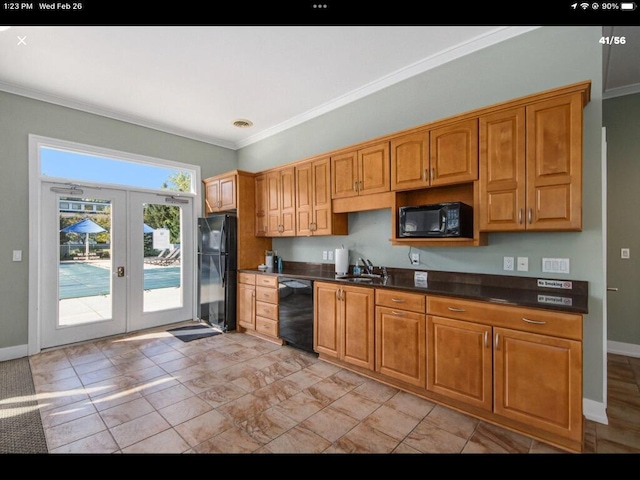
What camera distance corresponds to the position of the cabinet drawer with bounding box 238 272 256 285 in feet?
13.6

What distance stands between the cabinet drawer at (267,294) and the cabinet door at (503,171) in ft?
8.00

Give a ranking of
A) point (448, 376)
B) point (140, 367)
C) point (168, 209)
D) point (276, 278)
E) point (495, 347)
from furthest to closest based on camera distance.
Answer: point (168, 209) < point (276, 278) < point (140, 367) < point (448, 376) < point (495, 347)

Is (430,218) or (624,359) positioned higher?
(430,218)

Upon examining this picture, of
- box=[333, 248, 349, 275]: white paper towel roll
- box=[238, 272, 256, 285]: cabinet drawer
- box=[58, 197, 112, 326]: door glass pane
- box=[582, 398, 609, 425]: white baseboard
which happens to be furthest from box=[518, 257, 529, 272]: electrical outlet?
box=[58, 197, 112, 326]: door glass pane

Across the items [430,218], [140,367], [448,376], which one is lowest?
[140,367]

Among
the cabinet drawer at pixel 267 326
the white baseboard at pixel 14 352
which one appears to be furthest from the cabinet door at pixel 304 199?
the white baseboard at pixel 14 352

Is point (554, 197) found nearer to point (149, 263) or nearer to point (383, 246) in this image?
point (383, 246)

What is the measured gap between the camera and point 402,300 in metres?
2.57

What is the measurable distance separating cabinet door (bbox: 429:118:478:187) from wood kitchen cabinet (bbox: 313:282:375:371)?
3.92 feet

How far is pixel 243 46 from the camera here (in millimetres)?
2768

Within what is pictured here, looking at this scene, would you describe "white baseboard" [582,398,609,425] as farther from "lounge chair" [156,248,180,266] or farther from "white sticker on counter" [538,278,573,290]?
"lounge chair" [156,248,180,266]

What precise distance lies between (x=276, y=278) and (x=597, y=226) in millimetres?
3067

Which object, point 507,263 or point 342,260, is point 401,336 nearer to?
point 507,263

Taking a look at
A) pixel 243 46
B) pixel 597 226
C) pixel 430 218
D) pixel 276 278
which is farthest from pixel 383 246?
pixel 243 46
